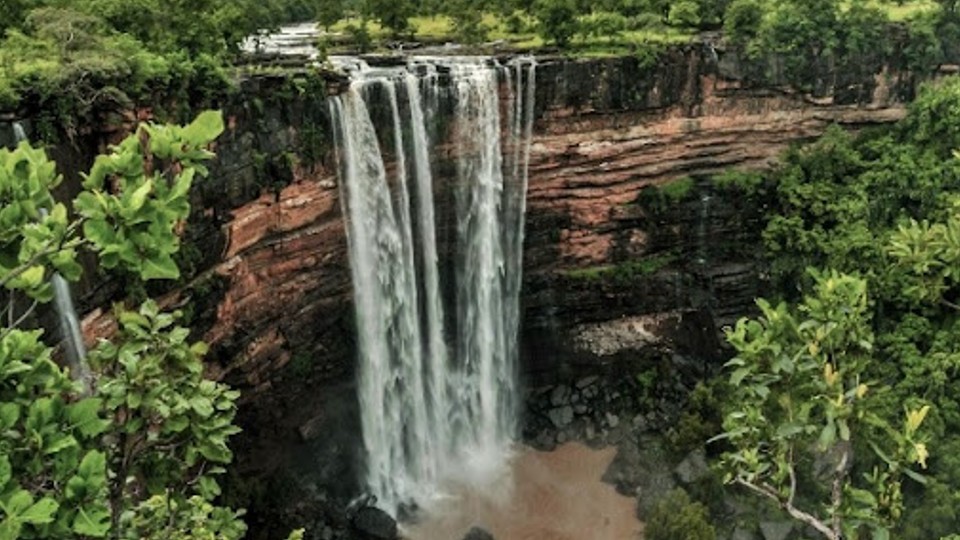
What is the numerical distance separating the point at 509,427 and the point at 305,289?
6.67 m

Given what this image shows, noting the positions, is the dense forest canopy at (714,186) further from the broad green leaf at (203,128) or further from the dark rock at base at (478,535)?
the dark rock at base at (478,535)

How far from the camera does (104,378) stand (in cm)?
515

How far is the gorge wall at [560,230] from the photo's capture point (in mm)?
15820

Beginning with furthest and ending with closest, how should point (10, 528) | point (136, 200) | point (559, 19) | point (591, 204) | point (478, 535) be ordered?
point (591, 204) → point (559, 19) → point (478, 535) → point (136, 200) → point (10, 528)

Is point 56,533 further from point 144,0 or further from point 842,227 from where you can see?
point 842,227

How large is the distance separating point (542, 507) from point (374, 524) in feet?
12.3

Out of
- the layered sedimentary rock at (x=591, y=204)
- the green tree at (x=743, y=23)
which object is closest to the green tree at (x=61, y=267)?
the layered sedimentary rock at (x=591, y=204)

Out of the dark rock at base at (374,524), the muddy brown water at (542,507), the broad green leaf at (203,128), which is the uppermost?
the broad green leaf at (203,128)

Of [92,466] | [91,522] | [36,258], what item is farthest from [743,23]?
[91,522]

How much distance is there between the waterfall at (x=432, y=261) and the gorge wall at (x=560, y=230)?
18.2 inches

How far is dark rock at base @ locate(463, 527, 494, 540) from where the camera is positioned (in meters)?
16.7

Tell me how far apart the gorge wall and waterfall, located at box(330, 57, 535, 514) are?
0.46 m

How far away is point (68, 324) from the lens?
38.6 feet

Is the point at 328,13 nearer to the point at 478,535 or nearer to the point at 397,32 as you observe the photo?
the point at 397,32
